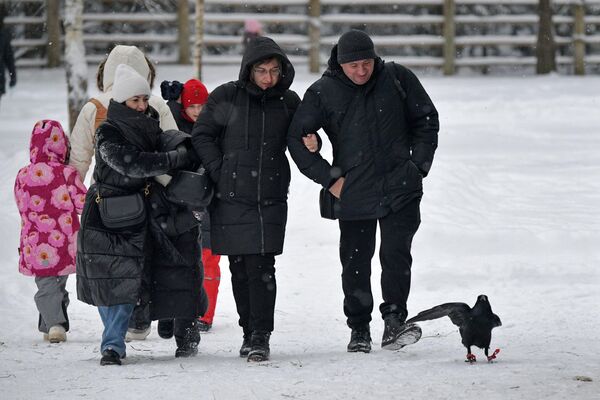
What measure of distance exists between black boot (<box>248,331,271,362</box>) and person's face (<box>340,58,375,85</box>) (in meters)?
1.50

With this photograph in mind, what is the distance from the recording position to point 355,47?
630 centimetres

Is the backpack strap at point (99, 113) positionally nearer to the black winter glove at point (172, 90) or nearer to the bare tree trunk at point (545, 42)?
the black winter glove at point (172, 90)

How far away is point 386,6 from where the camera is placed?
2238cm

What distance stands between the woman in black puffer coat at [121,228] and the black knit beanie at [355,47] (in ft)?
3.42

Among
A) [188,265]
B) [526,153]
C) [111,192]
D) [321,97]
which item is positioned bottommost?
[526,153]

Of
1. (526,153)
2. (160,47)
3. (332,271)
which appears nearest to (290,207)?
(332,271)

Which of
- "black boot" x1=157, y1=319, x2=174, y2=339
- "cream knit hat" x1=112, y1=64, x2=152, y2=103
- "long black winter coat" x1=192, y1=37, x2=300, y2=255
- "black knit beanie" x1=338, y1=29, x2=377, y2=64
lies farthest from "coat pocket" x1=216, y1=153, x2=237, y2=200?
"black boot" x1=157, y1=319, x2=174, y2=339

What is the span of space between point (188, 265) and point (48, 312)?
1.31 m

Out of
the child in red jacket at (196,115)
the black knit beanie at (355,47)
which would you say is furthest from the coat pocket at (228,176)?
the child in red jacket at (196,115)

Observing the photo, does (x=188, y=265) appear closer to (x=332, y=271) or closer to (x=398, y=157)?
(x=398, y=157)

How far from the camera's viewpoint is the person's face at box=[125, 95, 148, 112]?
626 cm

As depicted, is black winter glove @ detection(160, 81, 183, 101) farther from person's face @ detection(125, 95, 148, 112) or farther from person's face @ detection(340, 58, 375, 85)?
person's face @ detection(340, 58, 375, 85)

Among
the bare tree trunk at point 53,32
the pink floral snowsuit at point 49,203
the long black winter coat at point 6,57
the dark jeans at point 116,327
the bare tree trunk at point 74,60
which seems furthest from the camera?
the bare tree trunk at point 53,32

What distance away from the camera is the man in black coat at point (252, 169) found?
6.29 m
